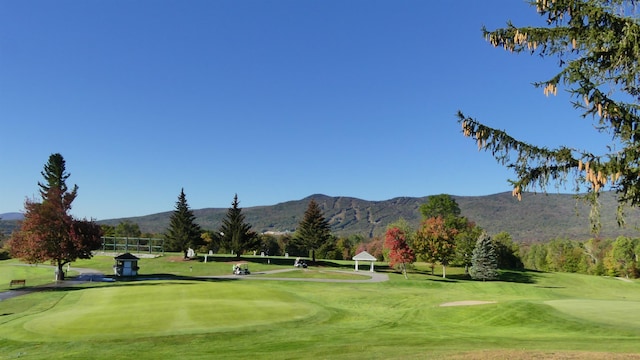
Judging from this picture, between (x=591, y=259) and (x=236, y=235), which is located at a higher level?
(x=236, y=235)

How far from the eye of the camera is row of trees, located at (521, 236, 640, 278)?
9675 cm

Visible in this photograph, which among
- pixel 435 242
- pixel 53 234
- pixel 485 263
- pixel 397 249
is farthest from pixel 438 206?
pixel 53 234

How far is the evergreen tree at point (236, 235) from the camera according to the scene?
7206 centimetres

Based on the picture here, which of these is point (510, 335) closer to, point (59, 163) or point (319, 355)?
point (319, 355)

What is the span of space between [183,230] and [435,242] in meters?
40.2

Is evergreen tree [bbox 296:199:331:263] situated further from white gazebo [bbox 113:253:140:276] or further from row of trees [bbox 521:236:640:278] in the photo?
row of trees [bbox 521:236:640:278]

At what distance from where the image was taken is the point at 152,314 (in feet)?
76.9

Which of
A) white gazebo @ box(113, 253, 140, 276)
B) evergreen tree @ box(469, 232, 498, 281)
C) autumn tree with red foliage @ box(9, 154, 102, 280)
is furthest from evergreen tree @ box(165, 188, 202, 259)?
evergreen tree @ box(469, 232, 498, 281)

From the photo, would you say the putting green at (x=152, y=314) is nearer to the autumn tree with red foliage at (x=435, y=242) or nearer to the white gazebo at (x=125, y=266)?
the white gazebo at (x=125, y=266)

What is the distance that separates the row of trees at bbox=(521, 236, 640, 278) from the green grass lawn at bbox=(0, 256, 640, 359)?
8435 cm

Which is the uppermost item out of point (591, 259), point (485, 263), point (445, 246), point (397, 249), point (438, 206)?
point (438, 206)

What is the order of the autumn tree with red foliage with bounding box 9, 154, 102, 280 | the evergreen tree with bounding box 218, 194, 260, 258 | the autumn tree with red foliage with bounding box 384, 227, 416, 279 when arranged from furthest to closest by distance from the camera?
the evergreen tree with bounding box 218, 194, 260, 258 < the autumn tree with red foliage with bounding box 384, 227, 416, 279 < the autumn tree with red foliage with bounding box 9, 154, 102, 280

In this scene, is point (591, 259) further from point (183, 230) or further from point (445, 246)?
point (183, 230)

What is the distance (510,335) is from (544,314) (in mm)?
6038
